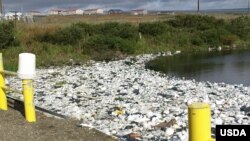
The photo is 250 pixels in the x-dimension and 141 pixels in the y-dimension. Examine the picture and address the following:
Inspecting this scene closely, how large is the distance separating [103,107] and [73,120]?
2.10 metres

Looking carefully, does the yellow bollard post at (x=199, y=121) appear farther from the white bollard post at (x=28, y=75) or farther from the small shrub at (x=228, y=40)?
the small shrub at (x=228, y=40)

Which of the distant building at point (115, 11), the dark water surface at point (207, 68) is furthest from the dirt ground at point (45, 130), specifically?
the distant building at point (115, 11)

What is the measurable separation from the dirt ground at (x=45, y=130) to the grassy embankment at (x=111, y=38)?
1357 cm

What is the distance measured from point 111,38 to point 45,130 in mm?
24678

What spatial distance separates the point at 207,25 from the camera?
147ft

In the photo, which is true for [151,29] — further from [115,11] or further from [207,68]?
[115,11]

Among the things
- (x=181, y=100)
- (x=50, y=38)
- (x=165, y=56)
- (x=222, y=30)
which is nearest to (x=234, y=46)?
(x=222, y=30)

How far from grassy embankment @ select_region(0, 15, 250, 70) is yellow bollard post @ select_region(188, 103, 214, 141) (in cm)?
1807

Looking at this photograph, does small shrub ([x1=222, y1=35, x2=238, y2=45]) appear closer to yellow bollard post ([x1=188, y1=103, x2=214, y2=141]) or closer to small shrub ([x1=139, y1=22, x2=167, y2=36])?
small shrub ([x1=139, y1=22, x2=167, y2=36])

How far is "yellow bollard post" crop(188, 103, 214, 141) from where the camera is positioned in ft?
13.4

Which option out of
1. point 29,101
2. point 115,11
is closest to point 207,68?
point 29,101

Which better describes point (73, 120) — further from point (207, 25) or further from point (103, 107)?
point (207, 25)

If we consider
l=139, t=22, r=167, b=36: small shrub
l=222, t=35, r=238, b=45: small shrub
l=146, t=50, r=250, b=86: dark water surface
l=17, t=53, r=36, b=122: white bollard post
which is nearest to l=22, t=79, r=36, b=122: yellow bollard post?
l=17, t=53, r=36, b=122: white bollard post

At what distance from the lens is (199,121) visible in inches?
162
